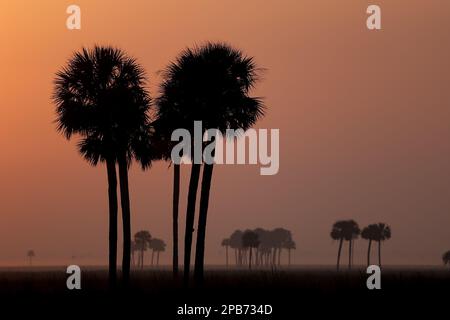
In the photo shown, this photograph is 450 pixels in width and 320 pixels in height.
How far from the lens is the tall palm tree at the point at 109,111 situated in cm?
5359

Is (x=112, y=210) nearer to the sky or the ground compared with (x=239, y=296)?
nearer to the sky

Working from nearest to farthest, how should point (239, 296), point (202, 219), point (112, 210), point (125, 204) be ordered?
point (239, 296), point (202, 219), point (112, 210), point (125, 204)

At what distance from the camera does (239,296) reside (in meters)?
45.1

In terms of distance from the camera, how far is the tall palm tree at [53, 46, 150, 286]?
5359 cm

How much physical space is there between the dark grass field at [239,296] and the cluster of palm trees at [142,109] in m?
2.52

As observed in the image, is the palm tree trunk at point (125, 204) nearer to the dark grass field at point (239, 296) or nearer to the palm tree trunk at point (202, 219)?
the dark grass field at point (239, 296)

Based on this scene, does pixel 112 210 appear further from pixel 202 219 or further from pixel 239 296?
pixel 239 296

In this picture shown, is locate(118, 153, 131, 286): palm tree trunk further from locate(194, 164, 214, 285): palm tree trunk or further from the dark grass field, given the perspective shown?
locate(194, 164, 214, 285): palm tree trunk

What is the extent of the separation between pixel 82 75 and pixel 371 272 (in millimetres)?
18482

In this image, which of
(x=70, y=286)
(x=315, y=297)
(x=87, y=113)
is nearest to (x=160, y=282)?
(x=70, y=286)

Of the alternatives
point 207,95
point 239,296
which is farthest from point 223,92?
point 239,296

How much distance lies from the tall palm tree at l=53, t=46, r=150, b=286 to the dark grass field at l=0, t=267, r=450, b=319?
4945 mm

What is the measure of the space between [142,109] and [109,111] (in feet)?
5.83
